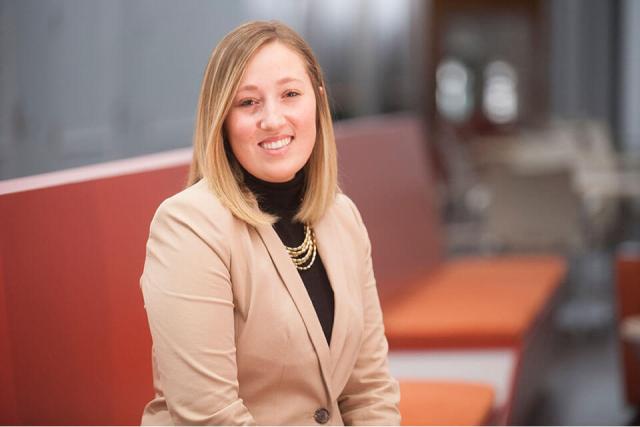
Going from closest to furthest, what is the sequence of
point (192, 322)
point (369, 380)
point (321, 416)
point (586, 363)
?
1. point (192, 322)
2. point (321, 416)
3. point (369, 380)
4. point (586, 363)

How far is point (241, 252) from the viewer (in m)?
2.21

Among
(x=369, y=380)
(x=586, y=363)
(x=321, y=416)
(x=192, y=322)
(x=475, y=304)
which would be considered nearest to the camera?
(x=192, y=322)

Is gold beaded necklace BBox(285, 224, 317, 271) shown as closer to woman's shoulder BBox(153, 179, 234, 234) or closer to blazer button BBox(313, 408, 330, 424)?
woman's shoulder BBox(153, 179, 234, 234)

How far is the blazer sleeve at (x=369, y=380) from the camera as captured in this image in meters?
2.49

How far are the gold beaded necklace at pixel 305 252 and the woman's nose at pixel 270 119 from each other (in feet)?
0.91

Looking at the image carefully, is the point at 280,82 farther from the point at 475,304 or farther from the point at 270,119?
the point at 475,304

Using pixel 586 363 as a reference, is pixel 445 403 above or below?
above

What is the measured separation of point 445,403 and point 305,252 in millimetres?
1158

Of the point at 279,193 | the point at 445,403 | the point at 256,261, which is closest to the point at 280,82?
the point at 279,193

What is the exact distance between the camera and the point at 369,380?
2494mm

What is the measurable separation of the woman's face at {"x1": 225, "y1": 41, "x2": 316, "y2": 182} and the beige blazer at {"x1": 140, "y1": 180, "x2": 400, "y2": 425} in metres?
0.12

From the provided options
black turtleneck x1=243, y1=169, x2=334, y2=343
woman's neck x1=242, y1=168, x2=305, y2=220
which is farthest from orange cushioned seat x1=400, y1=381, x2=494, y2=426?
woman's neck x1=242, y1=168, x2=305, y2=220

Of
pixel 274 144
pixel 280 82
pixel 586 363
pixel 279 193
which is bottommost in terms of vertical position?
pixel 586 363

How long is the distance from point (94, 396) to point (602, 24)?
18129 millimetres
